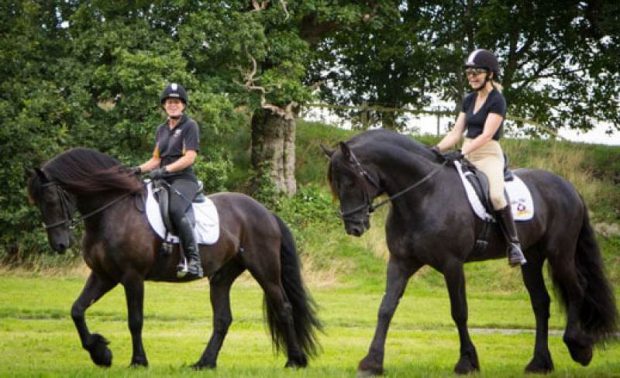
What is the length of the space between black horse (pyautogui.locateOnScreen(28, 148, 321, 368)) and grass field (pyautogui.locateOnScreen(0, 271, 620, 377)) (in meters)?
0.54

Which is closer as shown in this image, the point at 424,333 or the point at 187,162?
the point at 187,162

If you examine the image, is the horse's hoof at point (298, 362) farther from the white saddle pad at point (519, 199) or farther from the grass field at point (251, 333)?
the white saddle pad at point (519, 199)

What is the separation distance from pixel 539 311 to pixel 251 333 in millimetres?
A: 6589

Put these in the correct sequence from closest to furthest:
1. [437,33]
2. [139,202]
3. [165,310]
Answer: [139,202], [165,310], [437,33]

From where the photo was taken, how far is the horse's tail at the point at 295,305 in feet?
42.6

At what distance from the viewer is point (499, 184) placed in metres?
11.8

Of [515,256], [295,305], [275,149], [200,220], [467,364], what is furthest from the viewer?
[275,149]

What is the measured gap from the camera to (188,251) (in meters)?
12.1

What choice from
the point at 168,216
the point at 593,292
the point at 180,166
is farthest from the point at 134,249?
the point at 593,292

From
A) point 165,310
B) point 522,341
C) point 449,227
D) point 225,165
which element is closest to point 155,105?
point 225,165

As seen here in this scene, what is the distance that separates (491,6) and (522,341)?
2141 centimetres

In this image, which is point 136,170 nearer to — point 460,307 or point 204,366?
point 204,366

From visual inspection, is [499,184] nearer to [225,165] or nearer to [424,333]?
[424,333]

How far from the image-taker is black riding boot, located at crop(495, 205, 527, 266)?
1177 cm
